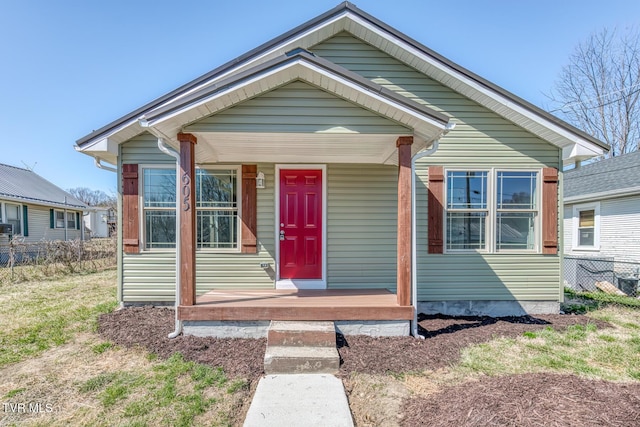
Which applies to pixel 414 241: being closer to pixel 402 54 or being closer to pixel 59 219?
pixel 402 54

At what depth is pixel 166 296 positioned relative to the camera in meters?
5.28

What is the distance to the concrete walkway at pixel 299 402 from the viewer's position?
240 centimetres

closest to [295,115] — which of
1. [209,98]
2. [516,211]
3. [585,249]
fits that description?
[209,98]

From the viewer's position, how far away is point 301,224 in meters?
5.44

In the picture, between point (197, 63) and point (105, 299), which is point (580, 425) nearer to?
point (105, 299)

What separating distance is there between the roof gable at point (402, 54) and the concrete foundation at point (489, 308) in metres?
2.58

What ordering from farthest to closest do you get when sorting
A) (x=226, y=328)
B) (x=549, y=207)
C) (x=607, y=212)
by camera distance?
(x=607, y=212) → (x=549, y=207) → (x=226, y=328)

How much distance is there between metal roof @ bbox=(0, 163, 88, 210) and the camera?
13.3 meters

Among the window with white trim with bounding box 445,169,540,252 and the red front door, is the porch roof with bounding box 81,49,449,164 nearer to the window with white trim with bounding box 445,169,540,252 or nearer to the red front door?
the red front door

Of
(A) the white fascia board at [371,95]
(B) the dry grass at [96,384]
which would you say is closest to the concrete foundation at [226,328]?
(B) the dry grass at [96,384]

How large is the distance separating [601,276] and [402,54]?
766 cm

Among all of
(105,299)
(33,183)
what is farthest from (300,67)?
(33,183)

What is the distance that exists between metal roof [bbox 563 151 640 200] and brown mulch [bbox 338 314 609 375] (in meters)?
5.26

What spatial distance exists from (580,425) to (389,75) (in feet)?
16.7
